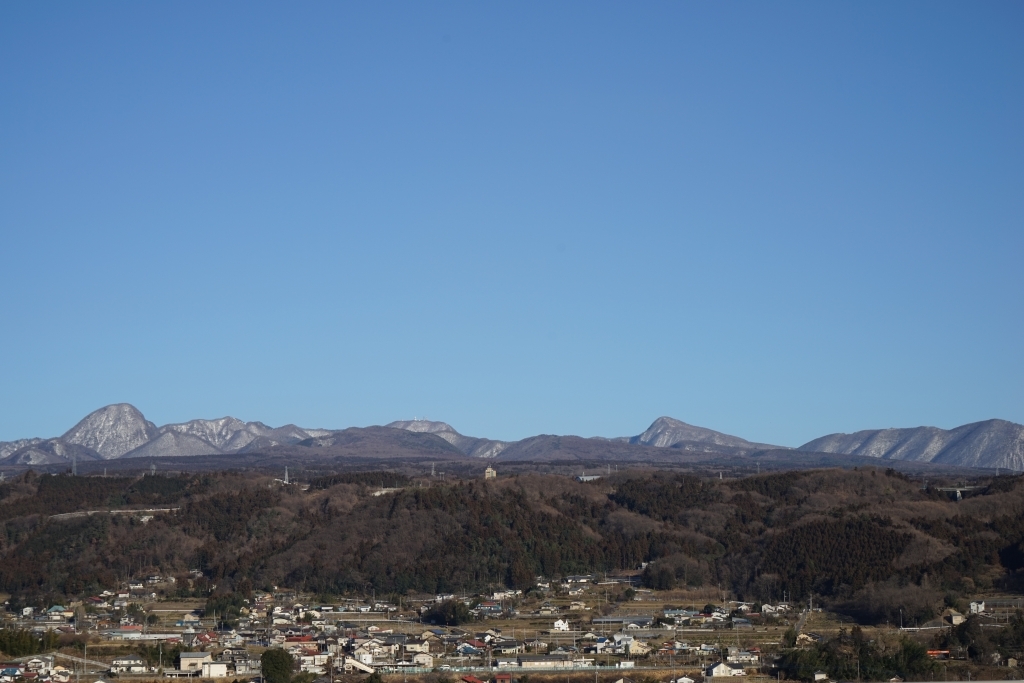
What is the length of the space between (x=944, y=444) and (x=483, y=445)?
186ft

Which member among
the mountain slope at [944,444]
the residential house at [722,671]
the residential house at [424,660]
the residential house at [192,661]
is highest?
the mountain slope at [944,444]

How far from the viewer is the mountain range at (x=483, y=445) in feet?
523

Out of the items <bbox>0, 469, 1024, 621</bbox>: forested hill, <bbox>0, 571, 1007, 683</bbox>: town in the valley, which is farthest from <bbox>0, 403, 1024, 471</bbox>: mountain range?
<bbox>0, 571, 1007, 683</bbox>: town in the valley

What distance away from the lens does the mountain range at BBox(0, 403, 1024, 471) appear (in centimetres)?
15950

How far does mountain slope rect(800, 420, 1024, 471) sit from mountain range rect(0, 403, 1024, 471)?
0.40 ft

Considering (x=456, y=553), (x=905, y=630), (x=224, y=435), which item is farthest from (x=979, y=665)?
(x=224, y=435)

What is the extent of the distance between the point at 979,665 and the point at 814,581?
575 inches

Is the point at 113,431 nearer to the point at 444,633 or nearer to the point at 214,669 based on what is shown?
the point at 444,633

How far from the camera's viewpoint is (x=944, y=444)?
569 ft

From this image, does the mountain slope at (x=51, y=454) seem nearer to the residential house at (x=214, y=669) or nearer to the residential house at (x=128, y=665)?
the residential house at (x=128, y=665)

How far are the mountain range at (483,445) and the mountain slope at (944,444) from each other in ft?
0.40

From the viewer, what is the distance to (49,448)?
6845 inches

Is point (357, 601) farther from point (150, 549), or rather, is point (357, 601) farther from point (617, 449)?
point (617, 449)

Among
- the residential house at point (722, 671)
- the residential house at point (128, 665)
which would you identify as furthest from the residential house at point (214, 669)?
the residential house at point (722, 671)
